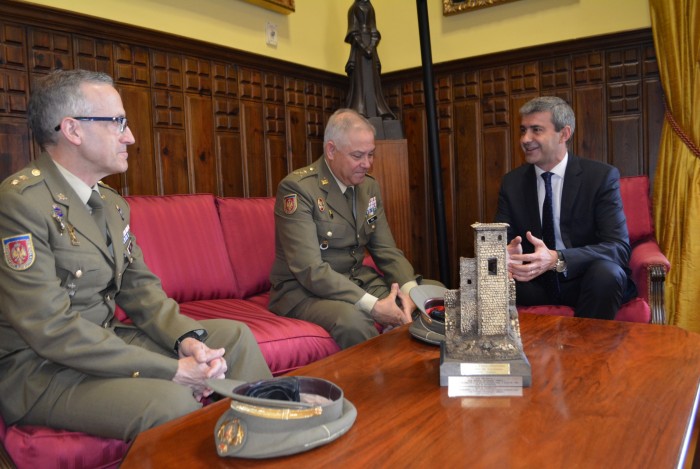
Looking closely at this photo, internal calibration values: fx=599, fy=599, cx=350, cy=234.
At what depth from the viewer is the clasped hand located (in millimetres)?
1583

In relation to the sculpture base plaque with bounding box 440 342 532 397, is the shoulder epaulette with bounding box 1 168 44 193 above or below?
above

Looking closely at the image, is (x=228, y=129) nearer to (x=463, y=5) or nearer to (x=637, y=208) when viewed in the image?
(x=463, y=5)

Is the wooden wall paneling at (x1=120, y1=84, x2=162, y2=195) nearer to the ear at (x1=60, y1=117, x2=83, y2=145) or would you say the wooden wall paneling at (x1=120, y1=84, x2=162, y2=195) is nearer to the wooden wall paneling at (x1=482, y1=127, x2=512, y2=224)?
the ear at (x1=60, y1=117, x2=83, y2=145)

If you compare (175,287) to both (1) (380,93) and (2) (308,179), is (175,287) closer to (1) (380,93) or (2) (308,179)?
(2) (308,179)

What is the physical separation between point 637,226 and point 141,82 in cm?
263

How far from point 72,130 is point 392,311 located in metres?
1.22

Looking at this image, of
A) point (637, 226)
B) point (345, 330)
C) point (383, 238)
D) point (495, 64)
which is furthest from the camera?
point (495, 64)

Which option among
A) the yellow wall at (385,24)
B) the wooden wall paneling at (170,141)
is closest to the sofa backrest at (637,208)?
the yellow wall at (385,24)

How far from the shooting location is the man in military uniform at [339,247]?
2326 mm

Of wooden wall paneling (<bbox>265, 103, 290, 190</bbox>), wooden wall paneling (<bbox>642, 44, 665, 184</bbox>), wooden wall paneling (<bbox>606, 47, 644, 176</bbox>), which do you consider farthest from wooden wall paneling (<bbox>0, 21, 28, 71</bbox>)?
wooden wall paneling (<bbox>642, 44, 665, 184</bbox>)

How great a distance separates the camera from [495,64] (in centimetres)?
389

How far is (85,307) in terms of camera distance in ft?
5.56

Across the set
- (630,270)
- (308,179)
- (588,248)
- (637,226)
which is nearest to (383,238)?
(308,179)

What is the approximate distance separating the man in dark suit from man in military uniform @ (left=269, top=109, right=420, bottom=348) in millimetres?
591
